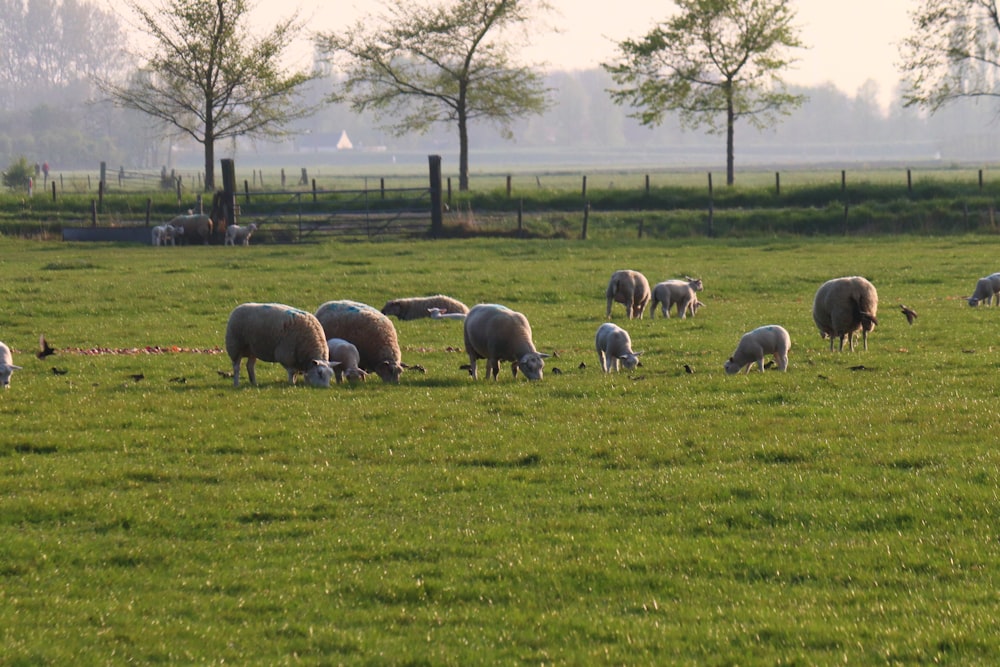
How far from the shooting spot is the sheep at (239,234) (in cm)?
4862

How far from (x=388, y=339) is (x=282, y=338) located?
72.3 inches

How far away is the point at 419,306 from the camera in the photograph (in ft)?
86.7

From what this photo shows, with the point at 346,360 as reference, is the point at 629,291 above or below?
above

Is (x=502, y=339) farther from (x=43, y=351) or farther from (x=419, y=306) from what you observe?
(x=419, y=306)

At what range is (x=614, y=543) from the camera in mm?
8555

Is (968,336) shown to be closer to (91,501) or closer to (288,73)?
(91,501)

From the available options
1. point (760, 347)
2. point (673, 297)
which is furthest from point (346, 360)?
point (673, 297)

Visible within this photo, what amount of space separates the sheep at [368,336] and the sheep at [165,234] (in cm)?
3252

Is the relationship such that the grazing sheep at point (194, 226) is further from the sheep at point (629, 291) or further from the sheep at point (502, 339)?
the sheep at point (502, 339)

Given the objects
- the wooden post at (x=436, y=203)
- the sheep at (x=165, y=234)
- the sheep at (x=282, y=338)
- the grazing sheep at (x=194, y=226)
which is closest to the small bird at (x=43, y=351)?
the sheep at (x=282, y=338)

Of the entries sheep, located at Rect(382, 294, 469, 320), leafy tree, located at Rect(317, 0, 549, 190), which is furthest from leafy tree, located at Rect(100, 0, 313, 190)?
sheep, located at Rect(382, 294, 469, 320)

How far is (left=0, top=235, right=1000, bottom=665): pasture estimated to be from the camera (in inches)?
274

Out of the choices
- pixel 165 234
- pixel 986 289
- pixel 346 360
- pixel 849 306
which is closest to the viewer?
pixel 346 360

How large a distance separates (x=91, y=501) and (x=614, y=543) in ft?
13.4
